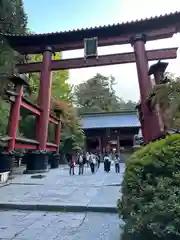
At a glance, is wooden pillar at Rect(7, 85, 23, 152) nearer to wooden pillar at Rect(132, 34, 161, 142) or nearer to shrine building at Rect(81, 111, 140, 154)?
wooden pillar at Rect(132, 34, 161, 142)

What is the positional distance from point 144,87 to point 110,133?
18903 millimetres

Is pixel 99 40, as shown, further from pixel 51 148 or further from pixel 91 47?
pixel 51 148

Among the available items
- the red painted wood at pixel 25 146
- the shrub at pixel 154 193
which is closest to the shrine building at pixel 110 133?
the red painted wood at pixel 25 146

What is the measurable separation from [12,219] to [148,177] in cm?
305

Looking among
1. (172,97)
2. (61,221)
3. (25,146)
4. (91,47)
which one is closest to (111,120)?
(91,47)

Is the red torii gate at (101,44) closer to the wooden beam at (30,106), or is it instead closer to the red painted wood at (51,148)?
the wooden beam at (30,106)

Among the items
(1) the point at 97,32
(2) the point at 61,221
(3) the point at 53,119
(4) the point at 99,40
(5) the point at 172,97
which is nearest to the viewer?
(2) the point at 61,221

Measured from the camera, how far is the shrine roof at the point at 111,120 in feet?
104

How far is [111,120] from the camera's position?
114 feet

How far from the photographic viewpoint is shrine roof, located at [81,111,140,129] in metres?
31.8

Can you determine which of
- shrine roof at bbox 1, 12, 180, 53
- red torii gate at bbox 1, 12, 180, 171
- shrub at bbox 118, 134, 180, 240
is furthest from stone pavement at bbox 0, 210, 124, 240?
shrine roof at bbox 1, 12, 180, 53

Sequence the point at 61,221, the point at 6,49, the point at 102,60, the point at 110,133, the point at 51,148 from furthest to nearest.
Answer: the point at 110,133 → the point at 51,148 → the point at 102,60 → the point at 6,49 → the point at 61,221

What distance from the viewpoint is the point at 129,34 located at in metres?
14.2

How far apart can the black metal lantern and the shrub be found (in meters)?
11.7
